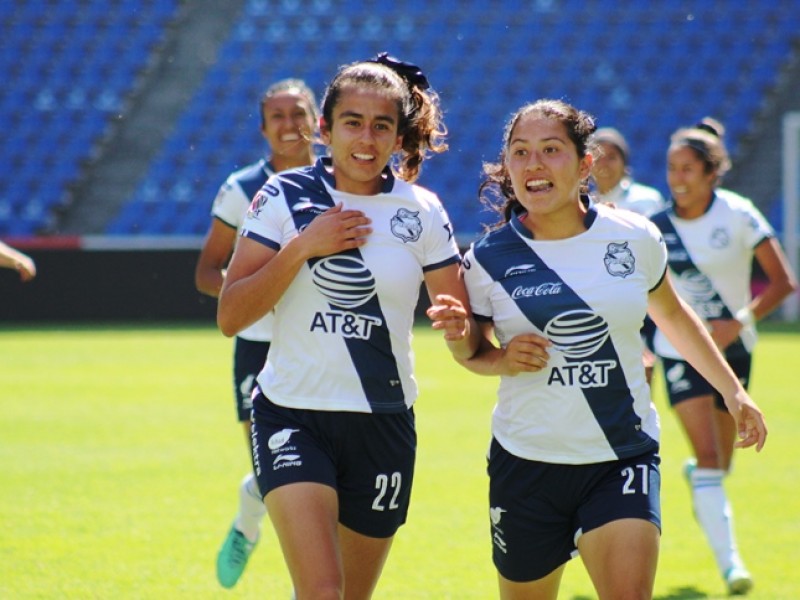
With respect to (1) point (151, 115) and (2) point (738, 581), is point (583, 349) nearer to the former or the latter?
(2) point (738, 581)

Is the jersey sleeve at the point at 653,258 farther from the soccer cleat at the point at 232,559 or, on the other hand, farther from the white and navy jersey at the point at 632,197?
the white and navy jersey at the point at 632,197

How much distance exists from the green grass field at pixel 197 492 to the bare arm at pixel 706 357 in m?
2.10

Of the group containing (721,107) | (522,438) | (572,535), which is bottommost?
(721,107)

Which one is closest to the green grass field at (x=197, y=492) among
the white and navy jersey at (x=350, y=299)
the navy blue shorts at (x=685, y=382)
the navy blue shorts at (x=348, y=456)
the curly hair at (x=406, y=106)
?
the navy blue shorts at (x=685, y=382)

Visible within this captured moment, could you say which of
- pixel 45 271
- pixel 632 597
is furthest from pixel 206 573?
pixel 45 271

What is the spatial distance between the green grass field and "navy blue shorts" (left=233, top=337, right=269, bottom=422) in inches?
37.6

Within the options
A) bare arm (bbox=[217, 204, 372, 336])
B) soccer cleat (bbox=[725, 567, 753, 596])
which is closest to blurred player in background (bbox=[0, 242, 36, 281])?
bare arm (bbox=[217, 204, 372, 336])

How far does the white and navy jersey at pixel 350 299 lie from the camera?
4.16 meters

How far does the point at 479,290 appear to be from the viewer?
427 centimetres

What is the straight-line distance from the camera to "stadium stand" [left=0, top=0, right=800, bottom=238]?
2302 centimetres

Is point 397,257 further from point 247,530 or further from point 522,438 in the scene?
point 247,530

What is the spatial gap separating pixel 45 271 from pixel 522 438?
57.0ft

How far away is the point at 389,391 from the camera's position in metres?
→ 4.23

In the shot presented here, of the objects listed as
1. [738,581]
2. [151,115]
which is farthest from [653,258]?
[151,115]
